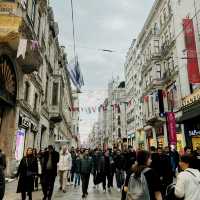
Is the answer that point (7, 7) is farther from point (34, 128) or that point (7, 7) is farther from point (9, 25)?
point (34, 128)

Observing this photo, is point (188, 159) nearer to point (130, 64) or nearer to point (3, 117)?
point (3, 117)

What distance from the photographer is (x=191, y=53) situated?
22.6 m

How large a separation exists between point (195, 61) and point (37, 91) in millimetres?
13925

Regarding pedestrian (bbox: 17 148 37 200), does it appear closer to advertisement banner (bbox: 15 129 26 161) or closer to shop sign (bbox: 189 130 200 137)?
advertisement banner (bbox: 15 129 26 161)

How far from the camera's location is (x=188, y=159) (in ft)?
13.6

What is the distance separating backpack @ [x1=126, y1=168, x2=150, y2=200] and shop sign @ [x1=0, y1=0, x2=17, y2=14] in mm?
11923

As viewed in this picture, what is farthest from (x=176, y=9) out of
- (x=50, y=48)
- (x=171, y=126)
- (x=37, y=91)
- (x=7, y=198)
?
(x=7, y=198)

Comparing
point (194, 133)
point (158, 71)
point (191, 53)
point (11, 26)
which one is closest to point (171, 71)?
point (158, 71)

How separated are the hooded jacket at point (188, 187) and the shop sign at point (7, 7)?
40.8 ft

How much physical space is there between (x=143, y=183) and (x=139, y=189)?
0.36 ft

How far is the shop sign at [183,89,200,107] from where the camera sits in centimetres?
2225

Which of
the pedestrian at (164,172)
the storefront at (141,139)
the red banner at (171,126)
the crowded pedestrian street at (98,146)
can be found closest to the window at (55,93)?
the crowded pedestrian street at (98,146)

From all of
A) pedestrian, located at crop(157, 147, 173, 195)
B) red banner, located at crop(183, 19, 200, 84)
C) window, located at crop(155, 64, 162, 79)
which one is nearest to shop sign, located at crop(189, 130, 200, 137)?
red banner, located at crop(183, 19, 200, 84)

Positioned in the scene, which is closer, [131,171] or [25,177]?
[131,171]
